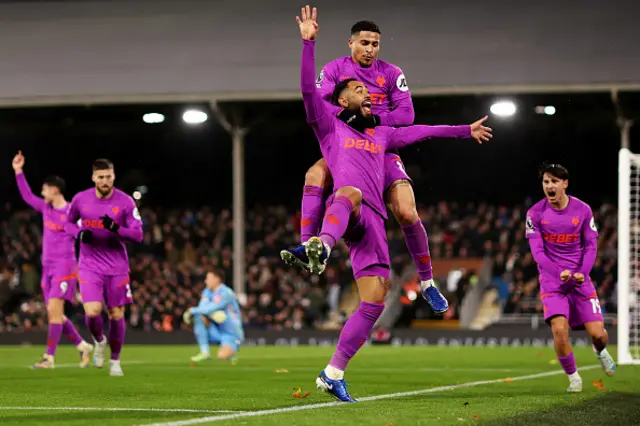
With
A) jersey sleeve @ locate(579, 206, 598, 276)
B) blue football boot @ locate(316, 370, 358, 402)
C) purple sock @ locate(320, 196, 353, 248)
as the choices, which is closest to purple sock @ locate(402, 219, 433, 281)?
purple sock @ locate(320, 196, 353, 248)

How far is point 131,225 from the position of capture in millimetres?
12180

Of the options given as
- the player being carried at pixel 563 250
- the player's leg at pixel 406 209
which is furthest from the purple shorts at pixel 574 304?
the player's leg at pixel 406 209

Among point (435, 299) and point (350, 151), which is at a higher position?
point (350, 151)

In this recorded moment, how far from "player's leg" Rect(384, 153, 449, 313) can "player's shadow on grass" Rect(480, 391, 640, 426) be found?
3.90ft

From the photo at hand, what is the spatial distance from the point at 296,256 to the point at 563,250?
16.2 ft

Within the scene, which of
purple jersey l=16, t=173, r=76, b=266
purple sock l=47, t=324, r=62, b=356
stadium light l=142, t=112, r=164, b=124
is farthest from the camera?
stadium light l=142, t=112, r=164, b=124

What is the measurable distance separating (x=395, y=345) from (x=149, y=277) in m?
8.09

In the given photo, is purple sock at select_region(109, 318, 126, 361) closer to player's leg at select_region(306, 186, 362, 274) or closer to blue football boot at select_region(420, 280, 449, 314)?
blue football boot at select_region(420, 280, 449, 314)

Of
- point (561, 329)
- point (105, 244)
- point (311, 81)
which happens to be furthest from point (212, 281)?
point (311, 81)

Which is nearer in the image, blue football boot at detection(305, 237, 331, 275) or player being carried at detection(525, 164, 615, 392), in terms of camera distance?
blue football boot at detection(305, 237, 331, 275)

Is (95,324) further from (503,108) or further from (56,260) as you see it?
(503,108)

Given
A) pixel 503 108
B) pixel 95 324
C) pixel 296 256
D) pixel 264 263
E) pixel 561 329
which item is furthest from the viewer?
pixel 264 263

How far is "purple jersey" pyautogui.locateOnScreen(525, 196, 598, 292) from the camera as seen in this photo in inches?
436

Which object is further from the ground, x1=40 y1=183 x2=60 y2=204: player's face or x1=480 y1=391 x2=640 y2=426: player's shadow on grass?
x1=40 y1=183 x2=60 y2=204: player's face
